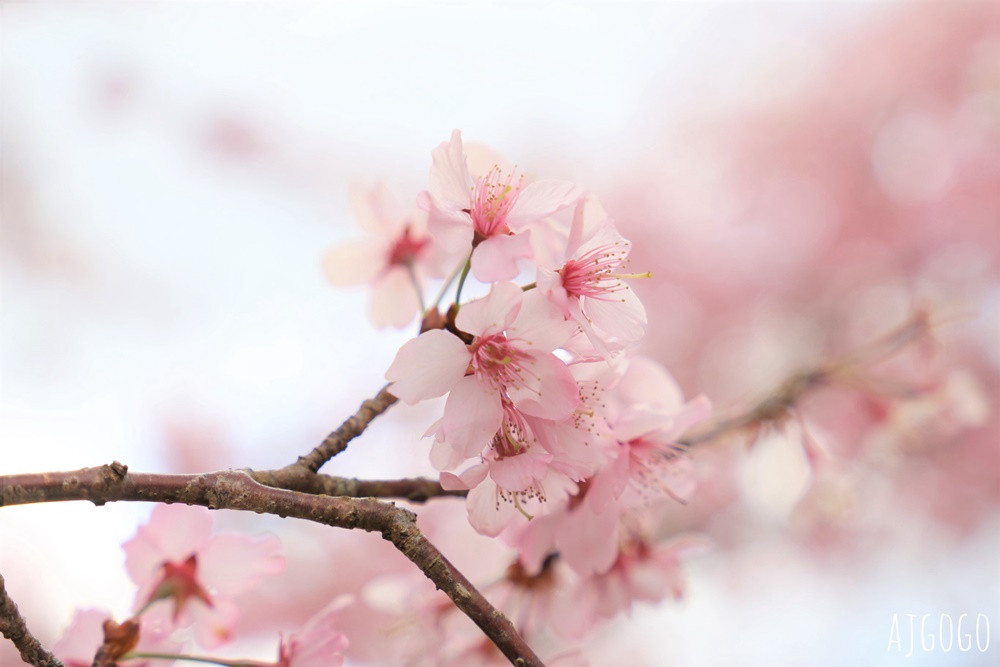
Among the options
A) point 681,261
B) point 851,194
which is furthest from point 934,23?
point 681,261

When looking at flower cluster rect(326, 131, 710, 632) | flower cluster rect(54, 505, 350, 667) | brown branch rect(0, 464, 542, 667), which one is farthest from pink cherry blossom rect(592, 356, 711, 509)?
flower cluster rect(54, 505, 350, 667)

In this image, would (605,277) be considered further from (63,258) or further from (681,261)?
(63,258)

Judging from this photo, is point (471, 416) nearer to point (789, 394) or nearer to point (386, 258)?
point (386, 258)

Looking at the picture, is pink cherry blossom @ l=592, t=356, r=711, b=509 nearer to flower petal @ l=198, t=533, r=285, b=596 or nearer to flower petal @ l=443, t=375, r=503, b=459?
flower petal @ l=443, t=375, r=503, b=459

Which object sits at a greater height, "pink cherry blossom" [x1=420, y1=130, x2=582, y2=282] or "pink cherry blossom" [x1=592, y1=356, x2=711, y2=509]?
"pink cherry blossom" [x1=420, y1=130, x2=582, y2=282]

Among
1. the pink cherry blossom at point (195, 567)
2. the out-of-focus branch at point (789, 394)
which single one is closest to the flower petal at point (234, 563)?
the pink cherry blossom at point (195, 567)
